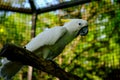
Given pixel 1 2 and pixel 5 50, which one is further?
pixel 1 2

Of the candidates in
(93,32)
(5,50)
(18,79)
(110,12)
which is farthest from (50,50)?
(93,32)

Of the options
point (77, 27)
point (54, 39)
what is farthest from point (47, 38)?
point (77, 27)

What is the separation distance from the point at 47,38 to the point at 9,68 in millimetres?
251

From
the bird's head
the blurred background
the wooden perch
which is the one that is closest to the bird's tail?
the wooden perch

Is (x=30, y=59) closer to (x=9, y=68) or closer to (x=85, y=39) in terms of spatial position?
(x=9, y=68)

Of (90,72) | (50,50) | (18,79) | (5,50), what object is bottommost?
(90,72)

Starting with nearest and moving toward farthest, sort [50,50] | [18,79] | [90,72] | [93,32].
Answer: [50,50] → [18,79] → [93,32] → [90,72]

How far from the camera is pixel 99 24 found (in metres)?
4.50

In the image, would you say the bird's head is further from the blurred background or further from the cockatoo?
the blurred background

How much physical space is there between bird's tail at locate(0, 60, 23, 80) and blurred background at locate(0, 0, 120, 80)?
1.63m

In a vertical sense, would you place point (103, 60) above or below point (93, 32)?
below

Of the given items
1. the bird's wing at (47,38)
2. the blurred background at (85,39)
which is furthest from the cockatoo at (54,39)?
the blurred background at (85,39)

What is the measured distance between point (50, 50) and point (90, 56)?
307cm

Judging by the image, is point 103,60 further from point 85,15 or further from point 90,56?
point 85,15
